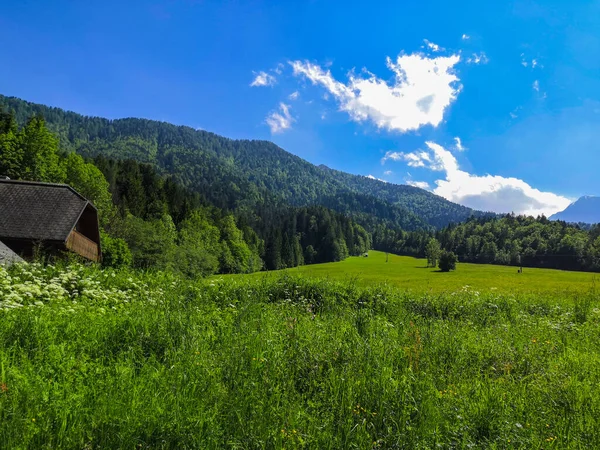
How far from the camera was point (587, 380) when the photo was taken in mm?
5777

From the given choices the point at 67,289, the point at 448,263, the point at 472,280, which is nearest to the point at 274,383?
the point at 67,289

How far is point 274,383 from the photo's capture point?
4.93m

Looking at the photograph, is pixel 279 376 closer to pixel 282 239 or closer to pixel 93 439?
pixel 93 439

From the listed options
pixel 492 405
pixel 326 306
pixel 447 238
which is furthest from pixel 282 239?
pixel 492 405

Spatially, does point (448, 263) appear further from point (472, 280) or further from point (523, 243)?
point (523, 243)

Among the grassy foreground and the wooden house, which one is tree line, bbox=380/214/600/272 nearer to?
the wooden house

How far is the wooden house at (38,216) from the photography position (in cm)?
2286

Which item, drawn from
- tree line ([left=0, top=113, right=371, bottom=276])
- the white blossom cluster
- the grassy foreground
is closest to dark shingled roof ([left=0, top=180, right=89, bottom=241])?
the white blossom cluster

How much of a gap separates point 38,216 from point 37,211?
48 centimetres

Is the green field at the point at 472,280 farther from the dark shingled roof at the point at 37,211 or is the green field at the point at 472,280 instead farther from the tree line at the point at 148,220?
the tree line at the point at 148,220

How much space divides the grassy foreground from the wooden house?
685 inches

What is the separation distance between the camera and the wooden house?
22.9 meters

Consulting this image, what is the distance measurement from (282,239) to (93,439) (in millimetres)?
116659

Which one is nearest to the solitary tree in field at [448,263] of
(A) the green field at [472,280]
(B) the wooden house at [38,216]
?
(A) the green field at [472,280]
